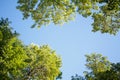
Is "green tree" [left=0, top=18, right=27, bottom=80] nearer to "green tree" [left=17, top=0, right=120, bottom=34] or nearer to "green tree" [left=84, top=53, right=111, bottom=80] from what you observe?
"green tree" [left=17, top=0, right=120, bottom=34]

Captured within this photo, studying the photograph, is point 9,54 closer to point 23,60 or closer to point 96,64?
point 23,60

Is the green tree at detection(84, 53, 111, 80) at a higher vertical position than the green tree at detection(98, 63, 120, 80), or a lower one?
higher

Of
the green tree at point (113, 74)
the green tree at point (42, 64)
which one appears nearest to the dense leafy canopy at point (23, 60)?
the green tree at point (42, 64)

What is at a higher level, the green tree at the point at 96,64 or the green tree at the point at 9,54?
the green tree at the point at 96,64

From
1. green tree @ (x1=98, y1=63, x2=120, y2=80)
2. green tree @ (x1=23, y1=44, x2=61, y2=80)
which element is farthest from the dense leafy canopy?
green tree @ (x1=98, y1=63, x2=120, y2=80)

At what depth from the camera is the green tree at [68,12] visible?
24.7 metres

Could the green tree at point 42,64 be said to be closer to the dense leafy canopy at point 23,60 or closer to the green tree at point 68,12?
the dense leafy canopy at point 23,60

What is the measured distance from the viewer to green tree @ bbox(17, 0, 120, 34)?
81.1 ft

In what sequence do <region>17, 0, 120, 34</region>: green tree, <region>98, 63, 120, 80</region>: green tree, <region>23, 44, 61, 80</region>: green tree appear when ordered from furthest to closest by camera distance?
<region>23, 44, 61, 80</region>: green tree, <region>98, 63, 120, 80</region>: green tree, <region>17, 0, 120, 34</region>: green tree

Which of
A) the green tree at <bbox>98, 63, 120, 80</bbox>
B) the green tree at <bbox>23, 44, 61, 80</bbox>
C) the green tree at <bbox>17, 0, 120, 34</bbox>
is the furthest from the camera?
the green tree at <bbox>23, 44, 61, 80</bbox>

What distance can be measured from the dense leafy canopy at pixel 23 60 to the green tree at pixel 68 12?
409 centimetres

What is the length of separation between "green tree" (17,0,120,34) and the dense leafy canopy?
13.4 feet

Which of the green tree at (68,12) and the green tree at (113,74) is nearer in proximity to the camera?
the green tree at (68,12)

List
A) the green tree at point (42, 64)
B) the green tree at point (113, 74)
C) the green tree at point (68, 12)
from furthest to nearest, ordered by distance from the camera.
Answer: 1. the green tree at point (42, 64)
2. the green tree at point (113, 74)
3. the green tree at point (68, 12)
